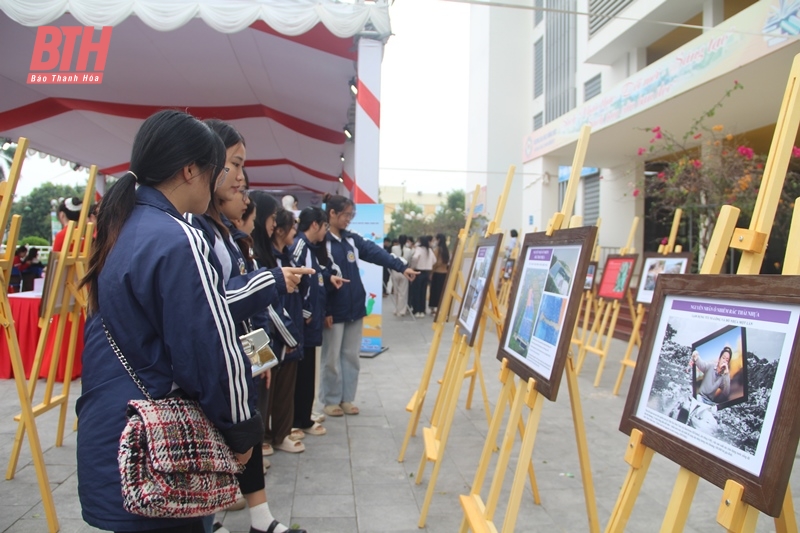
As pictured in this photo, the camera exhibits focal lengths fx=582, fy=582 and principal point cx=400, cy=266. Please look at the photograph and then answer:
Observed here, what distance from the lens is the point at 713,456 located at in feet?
4.24

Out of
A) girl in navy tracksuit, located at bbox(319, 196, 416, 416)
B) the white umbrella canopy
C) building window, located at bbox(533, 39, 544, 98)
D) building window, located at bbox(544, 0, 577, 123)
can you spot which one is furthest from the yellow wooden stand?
building window, located at bbox(533, 39, 544, 98)

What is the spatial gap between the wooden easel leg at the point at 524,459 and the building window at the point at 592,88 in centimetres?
1690

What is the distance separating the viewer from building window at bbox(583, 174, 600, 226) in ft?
55.0

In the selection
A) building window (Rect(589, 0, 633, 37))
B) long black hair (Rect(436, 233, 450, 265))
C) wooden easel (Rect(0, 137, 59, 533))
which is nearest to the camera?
wooden easel (Rect(0, 137, 59, 533))

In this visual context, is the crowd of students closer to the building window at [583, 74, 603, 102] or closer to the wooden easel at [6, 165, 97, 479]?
the wooden easel at [6, 165, 97, 479]

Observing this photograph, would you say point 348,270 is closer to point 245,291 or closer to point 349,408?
point 349,408

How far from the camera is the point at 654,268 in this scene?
5723 mm

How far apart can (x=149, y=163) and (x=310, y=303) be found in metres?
2.50

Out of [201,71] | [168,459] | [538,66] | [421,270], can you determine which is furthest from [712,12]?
[538,66]

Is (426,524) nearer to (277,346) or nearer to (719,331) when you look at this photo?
(277,346)

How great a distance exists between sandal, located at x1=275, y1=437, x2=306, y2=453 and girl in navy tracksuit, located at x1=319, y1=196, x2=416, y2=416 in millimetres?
803

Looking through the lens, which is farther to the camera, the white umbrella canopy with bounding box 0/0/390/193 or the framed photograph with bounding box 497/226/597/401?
the white umbrella canopy with bounding box 0/0/390/193

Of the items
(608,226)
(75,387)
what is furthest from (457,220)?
(75,387)

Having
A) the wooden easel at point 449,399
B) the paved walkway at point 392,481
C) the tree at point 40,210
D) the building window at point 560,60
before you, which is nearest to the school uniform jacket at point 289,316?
the paved walkway at point 392,481
